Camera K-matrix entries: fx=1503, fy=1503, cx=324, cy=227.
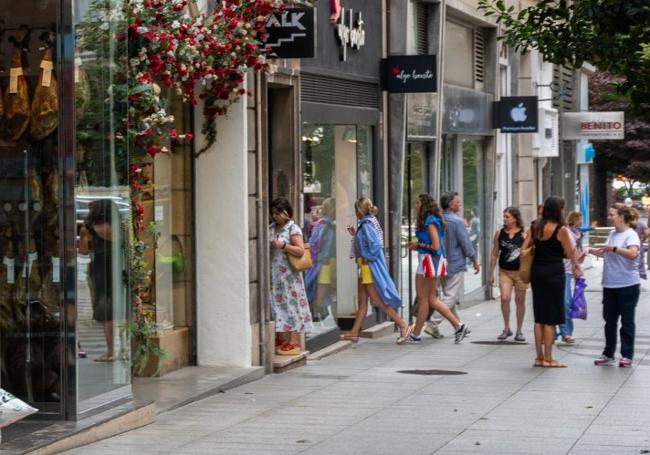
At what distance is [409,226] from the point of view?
66.6 feet

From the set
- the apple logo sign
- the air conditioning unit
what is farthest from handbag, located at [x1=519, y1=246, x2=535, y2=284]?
the air conditioning unit

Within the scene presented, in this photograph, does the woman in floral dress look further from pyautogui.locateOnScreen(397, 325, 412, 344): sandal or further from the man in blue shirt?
the man in blue shirt

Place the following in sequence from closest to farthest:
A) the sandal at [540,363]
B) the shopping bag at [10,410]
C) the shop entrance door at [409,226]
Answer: the shopping bag at [10,410]
the sandal at [540,363]
the shop entrance door at [409,226]

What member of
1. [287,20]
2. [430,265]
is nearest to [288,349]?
[430,265]

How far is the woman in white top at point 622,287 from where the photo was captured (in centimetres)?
1500

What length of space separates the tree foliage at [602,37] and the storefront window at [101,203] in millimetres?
2850

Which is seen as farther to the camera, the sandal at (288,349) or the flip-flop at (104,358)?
the sandal at (288,349)

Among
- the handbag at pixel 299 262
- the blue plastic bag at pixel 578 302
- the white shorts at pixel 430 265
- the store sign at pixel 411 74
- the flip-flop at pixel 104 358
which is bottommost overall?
the blue plastic bag at pixel 578 302

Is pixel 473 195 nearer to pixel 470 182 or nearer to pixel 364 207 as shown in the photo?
pixel 470 182

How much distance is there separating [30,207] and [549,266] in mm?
6310

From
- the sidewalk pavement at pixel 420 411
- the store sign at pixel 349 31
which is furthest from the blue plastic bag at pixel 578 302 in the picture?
the store sign at pixel 349 31

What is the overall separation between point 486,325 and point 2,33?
11627 millimetres

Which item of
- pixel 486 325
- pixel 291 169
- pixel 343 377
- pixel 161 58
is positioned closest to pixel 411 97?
pixel 486 325

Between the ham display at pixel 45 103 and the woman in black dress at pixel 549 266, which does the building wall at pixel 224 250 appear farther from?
the ham display at pixel 45 103
